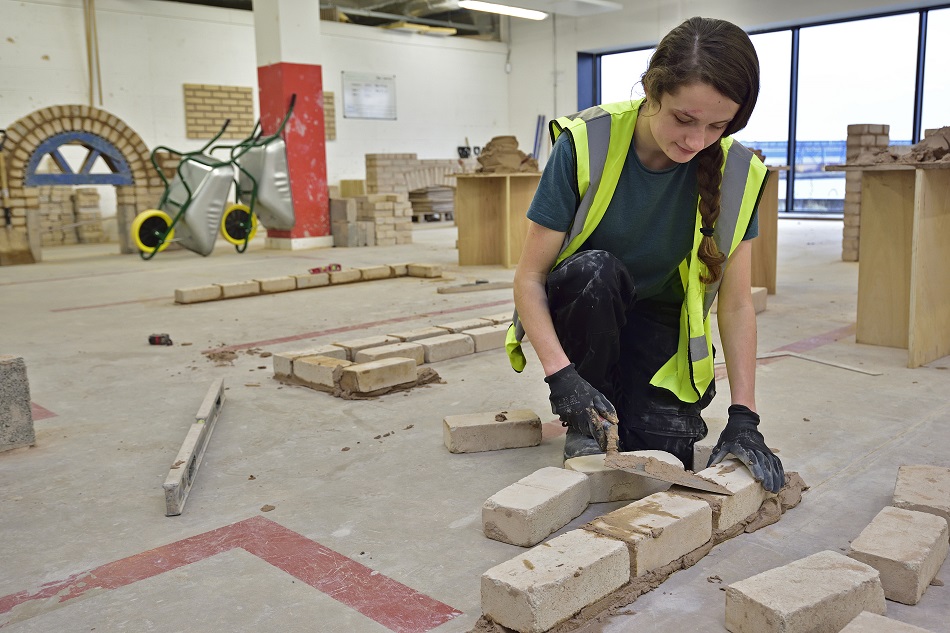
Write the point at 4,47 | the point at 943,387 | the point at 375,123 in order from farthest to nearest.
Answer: the point at 375,123 → the point at 4,47 → the point at 943,387

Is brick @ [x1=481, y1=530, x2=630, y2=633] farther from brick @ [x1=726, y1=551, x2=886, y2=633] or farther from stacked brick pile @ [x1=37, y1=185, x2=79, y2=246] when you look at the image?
stacked brick pile @ [x1=37, y1=185, x2=79, y2=246]

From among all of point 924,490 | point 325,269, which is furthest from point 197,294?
point 924,490

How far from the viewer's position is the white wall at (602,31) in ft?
43.5

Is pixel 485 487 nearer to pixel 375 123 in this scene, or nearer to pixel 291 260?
pixel 291 260

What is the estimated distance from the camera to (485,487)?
2.39 metres

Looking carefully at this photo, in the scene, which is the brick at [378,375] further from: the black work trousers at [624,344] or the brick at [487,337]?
the black work trousers at [624,344]

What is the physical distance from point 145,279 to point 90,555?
6273 millimetres

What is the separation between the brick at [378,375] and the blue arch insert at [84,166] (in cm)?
801

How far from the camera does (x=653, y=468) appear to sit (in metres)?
2.05

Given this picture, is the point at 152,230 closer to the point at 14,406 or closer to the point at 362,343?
the point at 362,343

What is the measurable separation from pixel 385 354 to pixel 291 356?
44cm

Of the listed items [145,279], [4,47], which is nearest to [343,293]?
[145,279]

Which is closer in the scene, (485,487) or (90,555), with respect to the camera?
(90,555)

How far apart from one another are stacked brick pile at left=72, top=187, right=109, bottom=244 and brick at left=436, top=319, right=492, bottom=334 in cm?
948
